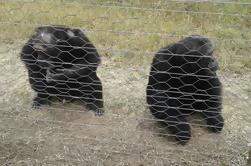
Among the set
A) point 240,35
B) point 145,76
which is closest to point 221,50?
point 240,35

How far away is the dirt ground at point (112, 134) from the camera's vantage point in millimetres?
2549

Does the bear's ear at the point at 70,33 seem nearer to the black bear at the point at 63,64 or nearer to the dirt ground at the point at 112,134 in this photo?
the black bear at the point at 63,64

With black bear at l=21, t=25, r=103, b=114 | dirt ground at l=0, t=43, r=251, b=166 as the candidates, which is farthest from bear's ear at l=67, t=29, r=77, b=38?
dirt ground at l=0, t=43, r=251, b=166

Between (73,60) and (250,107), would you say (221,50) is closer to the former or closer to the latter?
(250,107)

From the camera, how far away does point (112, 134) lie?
107 inches

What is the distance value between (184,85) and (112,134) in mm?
521

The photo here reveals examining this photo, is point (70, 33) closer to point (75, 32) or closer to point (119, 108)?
point (75, 32)

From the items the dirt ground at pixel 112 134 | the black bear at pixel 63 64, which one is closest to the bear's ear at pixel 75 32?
the black bear at pixel 63 64

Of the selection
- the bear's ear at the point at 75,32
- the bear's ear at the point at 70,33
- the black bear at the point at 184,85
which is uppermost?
the bear's ear at the point at 70,33

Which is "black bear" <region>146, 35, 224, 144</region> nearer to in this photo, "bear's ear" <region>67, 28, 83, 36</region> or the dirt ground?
the dirt ground

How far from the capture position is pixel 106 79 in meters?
3.44

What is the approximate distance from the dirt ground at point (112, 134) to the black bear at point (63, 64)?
0.42ft

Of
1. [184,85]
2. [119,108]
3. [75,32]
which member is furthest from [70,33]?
[184,85]

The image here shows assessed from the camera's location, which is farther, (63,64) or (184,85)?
(63,64)
